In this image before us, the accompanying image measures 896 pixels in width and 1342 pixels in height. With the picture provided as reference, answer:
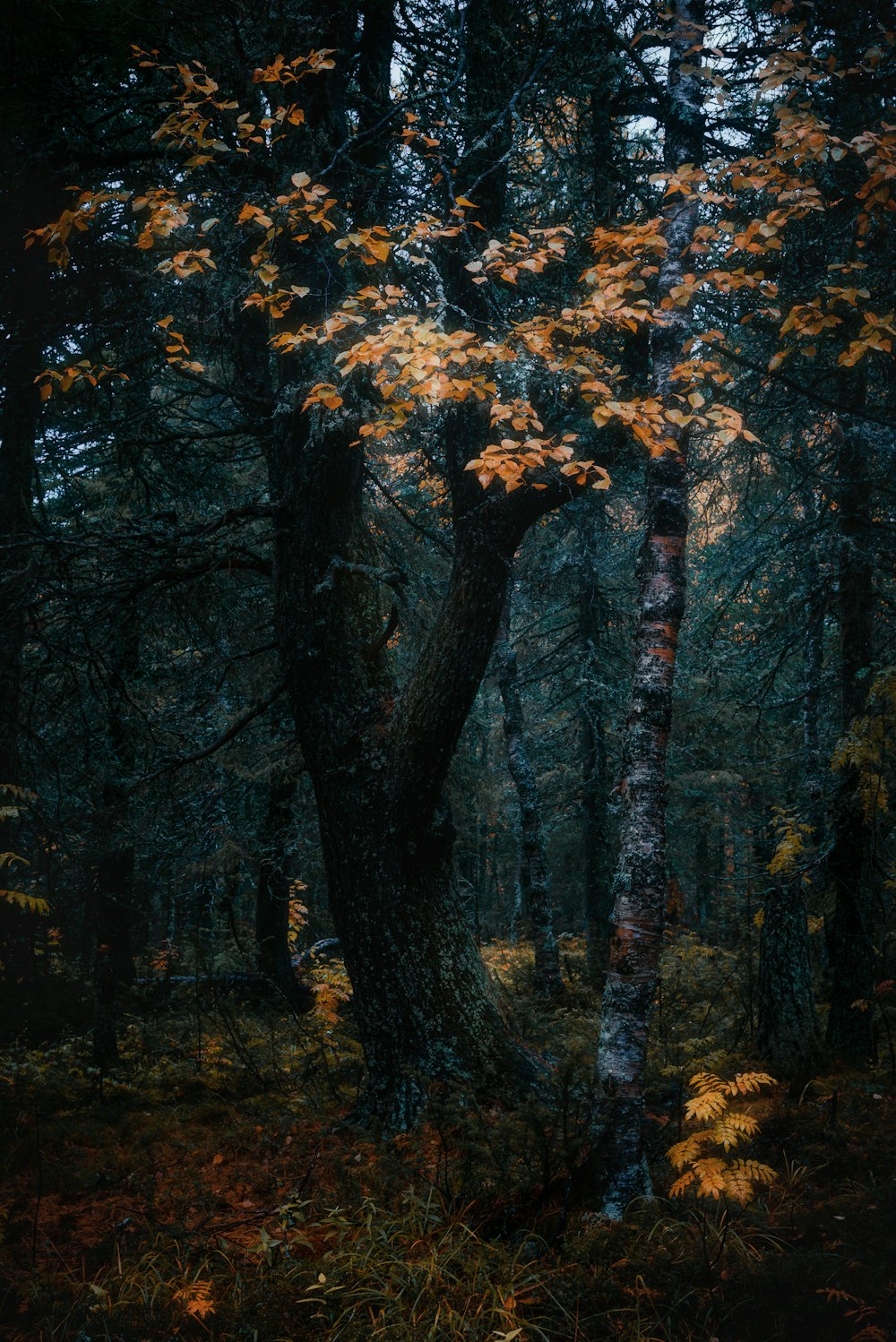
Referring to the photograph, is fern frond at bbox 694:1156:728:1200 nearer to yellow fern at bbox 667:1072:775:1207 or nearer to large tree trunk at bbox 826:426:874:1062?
yellow fern at bbox 667:1072:775:1207

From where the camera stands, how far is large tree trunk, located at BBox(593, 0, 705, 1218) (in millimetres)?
4047

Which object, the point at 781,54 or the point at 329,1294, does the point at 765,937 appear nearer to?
the point at 329,1294

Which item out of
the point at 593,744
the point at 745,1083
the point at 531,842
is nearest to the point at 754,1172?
the point at 745,1083

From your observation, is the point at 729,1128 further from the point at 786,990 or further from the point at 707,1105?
the point at 786,990

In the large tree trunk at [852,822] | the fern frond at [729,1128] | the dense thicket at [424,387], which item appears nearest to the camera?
the fern frond at [729,1128]

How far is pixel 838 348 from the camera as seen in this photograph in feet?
24.1

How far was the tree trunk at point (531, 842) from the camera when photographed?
38.5ft

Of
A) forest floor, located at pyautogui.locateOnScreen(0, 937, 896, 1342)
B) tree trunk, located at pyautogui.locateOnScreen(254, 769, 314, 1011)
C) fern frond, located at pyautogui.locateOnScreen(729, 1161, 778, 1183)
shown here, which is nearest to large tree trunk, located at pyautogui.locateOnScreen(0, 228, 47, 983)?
forest floor, located at pyautogui.locateOnScreen(0, 937, 896, 1342)

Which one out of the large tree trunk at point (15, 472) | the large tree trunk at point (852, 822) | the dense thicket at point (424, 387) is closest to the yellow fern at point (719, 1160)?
the dense thicket at point (424, 387)

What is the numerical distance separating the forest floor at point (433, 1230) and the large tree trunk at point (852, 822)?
0.90 meters

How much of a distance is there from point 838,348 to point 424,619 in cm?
486

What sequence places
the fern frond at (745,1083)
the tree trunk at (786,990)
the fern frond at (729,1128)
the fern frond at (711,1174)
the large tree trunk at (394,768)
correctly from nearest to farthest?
the fern frond at (711,1174), the fern frond at (729,1128), the fern frond at (745,1083), the large tree trunk at (394,768), the tree trunk at (786,990)

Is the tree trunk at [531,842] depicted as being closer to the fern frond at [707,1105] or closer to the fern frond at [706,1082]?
the fern frond at [706,1082]

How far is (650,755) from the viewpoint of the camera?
4.47m
